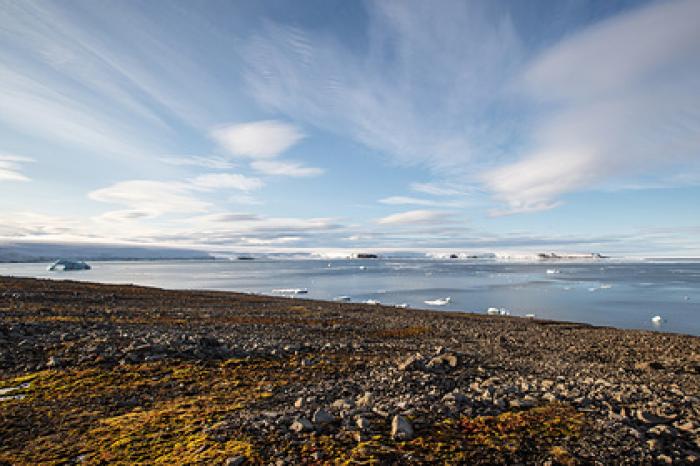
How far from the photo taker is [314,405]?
7.50 meters

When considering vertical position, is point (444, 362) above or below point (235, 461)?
below

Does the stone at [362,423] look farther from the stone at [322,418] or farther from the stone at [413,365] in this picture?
the stone at [413,365]

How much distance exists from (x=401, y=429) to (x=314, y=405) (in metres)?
2.09

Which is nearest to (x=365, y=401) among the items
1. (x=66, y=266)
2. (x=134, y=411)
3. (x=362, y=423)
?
(x=362, y=423)

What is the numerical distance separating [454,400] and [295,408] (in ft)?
9.97

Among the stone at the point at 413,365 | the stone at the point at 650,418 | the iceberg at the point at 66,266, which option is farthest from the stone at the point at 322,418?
the iceberg at the point at 66,266

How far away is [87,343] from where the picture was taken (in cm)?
1246

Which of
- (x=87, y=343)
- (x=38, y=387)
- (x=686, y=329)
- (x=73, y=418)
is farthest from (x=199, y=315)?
(x=686, y=329)

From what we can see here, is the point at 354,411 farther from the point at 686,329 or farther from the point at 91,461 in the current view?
the point at 686,329

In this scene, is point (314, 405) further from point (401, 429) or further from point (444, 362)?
point (444, 362)

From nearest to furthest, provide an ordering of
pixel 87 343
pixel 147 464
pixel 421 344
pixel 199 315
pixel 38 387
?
pixel 147 464
pixel 38 387
pixel 87 343
pixel 421 344
pixel 199 315

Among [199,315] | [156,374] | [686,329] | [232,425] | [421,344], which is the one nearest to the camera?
[232,425]

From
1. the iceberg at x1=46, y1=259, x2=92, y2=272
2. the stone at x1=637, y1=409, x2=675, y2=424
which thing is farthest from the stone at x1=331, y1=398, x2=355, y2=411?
the iceberg at x1=46, y1=259, x2=92, y2=272

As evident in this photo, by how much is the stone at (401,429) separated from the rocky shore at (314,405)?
0.06ft
